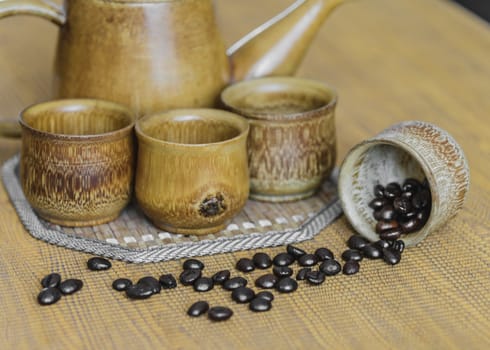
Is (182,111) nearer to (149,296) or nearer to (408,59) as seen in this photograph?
(149,296)

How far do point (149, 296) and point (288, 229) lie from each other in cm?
20

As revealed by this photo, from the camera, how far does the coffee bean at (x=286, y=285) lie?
90 centimetres

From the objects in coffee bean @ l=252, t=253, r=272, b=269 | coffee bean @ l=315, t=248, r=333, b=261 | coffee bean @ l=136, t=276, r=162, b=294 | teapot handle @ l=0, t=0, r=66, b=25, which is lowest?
coffee bean @ l=136, t=276, r=162, b=294

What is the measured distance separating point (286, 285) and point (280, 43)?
14.8 inches

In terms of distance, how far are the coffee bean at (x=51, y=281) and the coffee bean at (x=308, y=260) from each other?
243 mm

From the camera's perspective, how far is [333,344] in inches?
32.1

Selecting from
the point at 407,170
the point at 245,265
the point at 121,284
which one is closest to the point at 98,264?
the point at 121,284

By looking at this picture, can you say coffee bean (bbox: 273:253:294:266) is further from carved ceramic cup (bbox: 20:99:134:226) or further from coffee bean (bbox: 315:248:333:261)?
carved ceramic cup (bbox: 20:99:134:226)

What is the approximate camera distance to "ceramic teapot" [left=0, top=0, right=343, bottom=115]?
104 centimetres

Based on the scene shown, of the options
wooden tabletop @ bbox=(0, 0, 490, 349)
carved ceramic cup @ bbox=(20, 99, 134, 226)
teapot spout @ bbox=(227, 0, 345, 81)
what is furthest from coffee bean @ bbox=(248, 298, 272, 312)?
teapot spout @ bbox=(227, 0, 345, 81)

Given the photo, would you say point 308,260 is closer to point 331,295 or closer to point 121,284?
point 331,295

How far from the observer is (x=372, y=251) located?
958mm

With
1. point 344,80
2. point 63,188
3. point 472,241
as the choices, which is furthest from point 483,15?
point 63,188

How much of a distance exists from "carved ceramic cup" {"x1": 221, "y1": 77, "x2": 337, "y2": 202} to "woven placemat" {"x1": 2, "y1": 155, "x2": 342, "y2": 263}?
0.03 metres
